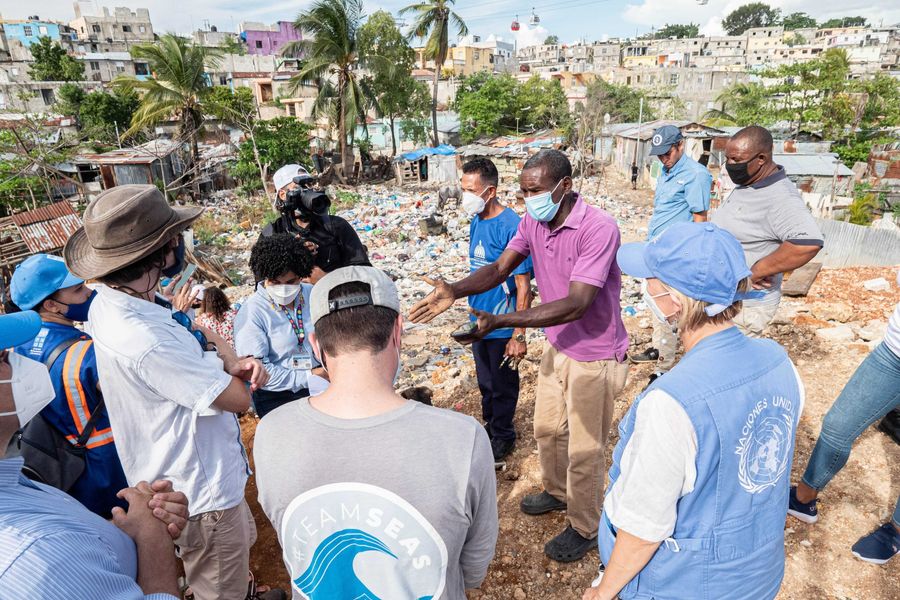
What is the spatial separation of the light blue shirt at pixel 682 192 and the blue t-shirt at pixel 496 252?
65.0 inches

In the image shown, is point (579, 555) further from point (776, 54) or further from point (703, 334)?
point (776, 54)

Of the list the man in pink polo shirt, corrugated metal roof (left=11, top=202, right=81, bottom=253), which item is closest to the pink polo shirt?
the man in pink polo shirt

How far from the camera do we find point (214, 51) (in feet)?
67.0

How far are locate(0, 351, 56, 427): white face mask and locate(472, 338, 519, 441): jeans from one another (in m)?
2.55

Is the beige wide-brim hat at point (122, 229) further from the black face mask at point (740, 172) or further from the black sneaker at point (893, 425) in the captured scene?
the black sneaker at point (893, 425)

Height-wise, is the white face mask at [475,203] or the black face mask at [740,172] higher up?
the black face mask at [740,172]

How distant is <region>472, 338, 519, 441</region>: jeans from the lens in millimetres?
3426

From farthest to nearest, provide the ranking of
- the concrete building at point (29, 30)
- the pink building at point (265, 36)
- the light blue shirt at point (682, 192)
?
the pink building at point (265, 36), the concrete building at point (29, 30), the light blue shirt at point (682, 192)

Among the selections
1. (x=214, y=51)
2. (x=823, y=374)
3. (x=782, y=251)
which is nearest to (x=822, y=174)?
(x=823, y=374)

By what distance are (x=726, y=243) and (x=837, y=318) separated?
509 centimetres

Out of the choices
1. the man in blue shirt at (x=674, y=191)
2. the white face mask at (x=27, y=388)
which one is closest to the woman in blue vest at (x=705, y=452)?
the white face mask at (x=27, y=388)

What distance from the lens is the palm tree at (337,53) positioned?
64.4ft

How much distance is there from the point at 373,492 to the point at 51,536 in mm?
593

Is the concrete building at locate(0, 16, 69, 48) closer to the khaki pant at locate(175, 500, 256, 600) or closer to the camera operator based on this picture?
the camera operator
